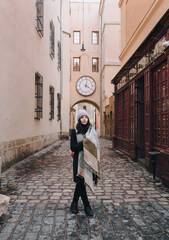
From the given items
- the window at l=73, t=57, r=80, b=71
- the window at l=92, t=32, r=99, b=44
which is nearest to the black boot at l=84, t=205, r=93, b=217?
the window at l=73, t=57, r=80, b=71

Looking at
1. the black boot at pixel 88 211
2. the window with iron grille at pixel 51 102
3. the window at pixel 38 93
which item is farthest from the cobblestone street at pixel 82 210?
the window with iron grille at pixel 51 102

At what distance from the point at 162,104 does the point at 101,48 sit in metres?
19.4

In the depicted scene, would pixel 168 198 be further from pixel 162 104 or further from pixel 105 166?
pixel 105 166

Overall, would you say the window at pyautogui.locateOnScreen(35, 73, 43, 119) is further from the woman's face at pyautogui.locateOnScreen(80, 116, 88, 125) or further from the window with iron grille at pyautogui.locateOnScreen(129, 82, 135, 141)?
the woman's face at pyautogui.locateOnScreen(80, 116, 88, 125)

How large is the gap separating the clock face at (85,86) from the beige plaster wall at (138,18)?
11.6 meters

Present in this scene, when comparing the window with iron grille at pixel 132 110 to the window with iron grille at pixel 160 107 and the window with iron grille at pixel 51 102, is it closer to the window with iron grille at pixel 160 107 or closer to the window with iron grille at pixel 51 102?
the window with iron grille at pixel 160 107

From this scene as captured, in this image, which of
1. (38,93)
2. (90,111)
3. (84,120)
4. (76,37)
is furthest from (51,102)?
(90,111)

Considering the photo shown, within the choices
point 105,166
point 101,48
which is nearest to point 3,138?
point 105,166

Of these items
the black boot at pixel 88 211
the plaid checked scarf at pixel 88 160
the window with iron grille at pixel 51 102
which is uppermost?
the window with iron grille at pixel 51 102

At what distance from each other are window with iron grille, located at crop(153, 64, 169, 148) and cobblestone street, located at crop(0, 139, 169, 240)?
1.05 m

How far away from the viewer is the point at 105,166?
23.4 feet

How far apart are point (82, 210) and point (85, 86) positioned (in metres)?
21.0

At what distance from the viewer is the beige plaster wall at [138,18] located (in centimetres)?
697

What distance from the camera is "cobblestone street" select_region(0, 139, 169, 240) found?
274cm
